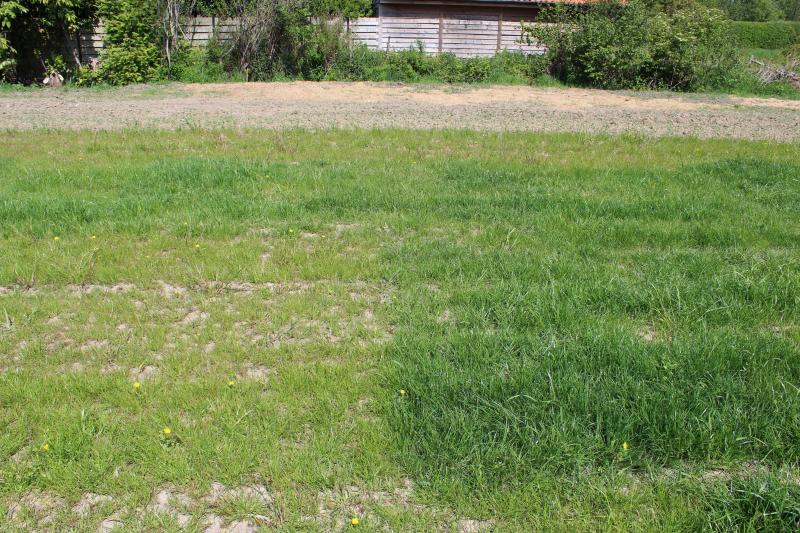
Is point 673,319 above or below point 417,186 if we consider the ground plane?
below

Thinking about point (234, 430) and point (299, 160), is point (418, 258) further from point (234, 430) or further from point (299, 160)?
point (299, 160)

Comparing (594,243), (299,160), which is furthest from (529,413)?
(299,160)

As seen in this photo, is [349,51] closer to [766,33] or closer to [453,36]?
[453,36]

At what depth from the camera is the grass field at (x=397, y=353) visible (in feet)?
10.2

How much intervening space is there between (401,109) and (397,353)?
11159 millimetres

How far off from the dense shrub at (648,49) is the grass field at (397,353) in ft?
42.4

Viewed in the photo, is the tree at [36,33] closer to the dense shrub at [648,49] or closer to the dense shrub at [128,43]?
the dense shrub at [128,43]

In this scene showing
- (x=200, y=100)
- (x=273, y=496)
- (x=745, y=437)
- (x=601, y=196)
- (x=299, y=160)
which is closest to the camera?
(x=273, y=496)

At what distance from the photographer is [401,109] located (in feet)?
48.0

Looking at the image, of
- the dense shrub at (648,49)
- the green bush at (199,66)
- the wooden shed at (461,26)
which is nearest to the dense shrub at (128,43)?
the green bush at (199,66)

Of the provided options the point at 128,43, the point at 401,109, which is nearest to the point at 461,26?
the point at 401,109

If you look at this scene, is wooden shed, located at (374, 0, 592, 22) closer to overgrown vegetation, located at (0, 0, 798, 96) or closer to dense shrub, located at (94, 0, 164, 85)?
overgrown vegetation, located at (0, 0, 798, 96)

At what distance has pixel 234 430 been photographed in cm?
351

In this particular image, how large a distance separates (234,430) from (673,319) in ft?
10.1
